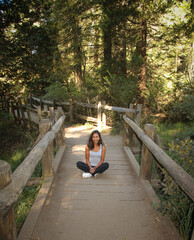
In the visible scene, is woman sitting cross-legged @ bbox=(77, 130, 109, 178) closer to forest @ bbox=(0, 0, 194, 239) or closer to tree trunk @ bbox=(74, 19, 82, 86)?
forest @ bbox=(0, 0, 194, 239)

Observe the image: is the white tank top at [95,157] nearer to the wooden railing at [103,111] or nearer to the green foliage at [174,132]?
the wooden railing at [103,111]

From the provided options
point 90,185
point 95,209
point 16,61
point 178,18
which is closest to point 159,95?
point 178,18

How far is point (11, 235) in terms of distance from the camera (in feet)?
5.09

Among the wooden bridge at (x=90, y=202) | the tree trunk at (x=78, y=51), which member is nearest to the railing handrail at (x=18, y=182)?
the wooden bridge at (x=90, y=202)

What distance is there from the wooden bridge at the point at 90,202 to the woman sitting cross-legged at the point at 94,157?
0.18 m

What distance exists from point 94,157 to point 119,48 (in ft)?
27.4

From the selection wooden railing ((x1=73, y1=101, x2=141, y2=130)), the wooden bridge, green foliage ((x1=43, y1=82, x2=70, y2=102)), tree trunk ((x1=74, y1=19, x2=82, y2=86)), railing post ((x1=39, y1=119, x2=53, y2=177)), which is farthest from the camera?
green foliage ((x1=43, y1=82, x2=70, y2=102))

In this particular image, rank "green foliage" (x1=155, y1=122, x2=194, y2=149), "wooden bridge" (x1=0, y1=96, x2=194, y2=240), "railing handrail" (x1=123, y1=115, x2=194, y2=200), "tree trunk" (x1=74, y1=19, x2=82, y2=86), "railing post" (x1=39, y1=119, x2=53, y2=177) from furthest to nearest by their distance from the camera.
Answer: "tree trunk" (x1=74, y1=19, x2=82, y2=86) → "green foliage" (x1=155, y1=122, x2=194, y2=149) → "railing post" (x1=39, y1=119, x2=53, y2=177) → "wooden bridge" (x1=0, y1=96, x2=194, y2=240) → "railing handrail" (x1=123, y1=115, x2=194, y2=200)

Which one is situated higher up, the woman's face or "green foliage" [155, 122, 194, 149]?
the woman's face

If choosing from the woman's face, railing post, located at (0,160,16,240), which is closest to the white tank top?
the woman's face

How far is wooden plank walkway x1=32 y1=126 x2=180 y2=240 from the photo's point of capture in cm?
228

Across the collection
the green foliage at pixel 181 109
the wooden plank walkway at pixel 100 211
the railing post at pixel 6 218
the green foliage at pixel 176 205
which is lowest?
the wooden plank walkway at pixel 100 211

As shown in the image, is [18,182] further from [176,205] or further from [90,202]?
[176,205]

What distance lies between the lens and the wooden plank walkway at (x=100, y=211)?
228 centimetres
